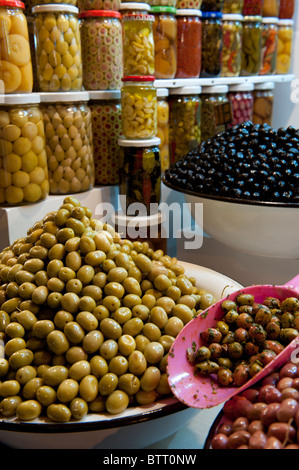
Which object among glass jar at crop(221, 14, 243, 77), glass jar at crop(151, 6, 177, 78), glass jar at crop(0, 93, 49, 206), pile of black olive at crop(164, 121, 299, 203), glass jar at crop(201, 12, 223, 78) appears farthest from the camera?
glass jar at crop(221, 14, 243, 77)

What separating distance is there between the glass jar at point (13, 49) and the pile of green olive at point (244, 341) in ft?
2.83

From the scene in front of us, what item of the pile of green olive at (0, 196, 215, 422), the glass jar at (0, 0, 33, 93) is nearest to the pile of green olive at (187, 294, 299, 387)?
the pile of green olive at (0, 196, 215, 422)

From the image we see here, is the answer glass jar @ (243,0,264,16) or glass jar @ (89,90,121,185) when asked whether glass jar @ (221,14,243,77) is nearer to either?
glass jar @ (243,0,264,16)

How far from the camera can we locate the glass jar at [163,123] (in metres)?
1.65

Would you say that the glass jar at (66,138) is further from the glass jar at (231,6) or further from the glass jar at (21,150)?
the glass jar at (231,6)

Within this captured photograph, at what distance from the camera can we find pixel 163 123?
66.3 inches

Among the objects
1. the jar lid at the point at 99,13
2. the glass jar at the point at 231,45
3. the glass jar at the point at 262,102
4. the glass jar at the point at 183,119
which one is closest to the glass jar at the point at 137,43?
the jar lid at the point at 99,13

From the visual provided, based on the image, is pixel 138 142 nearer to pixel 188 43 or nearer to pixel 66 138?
pixel 66 138

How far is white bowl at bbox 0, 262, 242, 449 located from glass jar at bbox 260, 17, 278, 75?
1.91 metres

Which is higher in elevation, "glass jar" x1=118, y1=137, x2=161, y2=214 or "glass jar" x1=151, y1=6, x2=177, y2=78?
"glass jar" x1=151, y1=6, x2=177, y2=78

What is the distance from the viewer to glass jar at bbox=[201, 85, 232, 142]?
1.84 metres

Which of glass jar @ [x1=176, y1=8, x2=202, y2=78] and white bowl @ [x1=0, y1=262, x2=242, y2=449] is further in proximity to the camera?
glass jar @ [x1=176, y1=8, x2=202, y2=78]
